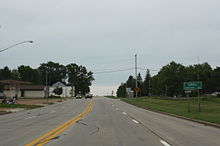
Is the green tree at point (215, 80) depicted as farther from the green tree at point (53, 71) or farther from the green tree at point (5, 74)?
the green tree at point (5, 74)

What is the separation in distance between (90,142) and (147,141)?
6.73 feet

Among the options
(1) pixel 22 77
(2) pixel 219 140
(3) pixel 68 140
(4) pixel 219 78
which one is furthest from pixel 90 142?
(1) pixel 22 77

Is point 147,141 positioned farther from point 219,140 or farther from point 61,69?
point 61,69

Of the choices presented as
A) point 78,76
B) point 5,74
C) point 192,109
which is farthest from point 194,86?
point 5,74

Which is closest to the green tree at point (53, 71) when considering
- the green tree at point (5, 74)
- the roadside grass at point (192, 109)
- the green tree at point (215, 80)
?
the green tree at point (5, 74)

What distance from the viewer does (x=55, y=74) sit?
6850 inches

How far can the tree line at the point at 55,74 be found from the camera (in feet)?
Answer: 547

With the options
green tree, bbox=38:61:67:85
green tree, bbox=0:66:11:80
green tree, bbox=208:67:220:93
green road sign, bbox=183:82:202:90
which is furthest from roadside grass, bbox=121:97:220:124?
green tree, bbox=0:66:11:80

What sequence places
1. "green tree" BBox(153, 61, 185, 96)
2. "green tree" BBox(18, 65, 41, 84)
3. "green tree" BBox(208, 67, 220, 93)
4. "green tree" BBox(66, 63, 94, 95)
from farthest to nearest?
"green tree" BBox(66, 63, 94, 95) → "green tree" BBox(18, 65, 41, 84) → "green tree" BBox(153, 61, 185, 96) → "green tree" BBox(208, 67, 220, 93)

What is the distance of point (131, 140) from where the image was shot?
11.7 meters

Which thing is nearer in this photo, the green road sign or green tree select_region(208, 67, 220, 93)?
the green road sign

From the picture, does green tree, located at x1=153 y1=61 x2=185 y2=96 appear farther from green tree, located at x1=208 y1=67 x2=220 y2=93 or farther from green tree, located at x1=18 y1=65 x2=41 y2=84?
green tree, located at x1=18 y1=65 x2=41 y2=84

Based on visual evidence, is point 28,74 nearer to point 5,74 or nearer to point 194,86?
point 5,74

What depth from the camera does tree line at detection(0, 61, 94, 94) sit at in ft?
547
